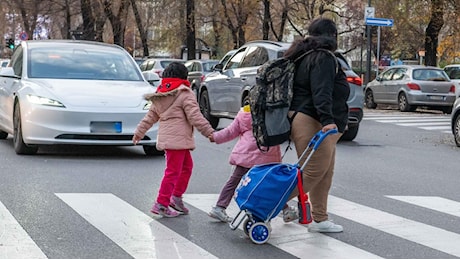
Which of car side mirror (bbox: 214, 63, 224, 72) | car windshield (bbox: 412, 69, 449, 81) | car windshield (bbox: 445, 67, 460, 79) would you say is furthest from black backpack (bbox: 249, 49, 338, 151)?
car windshield (bbox: 445, 67, 460, 79)

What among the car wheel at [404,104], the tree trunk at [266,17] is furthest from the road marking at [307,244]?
the tree trunk at [266,17]

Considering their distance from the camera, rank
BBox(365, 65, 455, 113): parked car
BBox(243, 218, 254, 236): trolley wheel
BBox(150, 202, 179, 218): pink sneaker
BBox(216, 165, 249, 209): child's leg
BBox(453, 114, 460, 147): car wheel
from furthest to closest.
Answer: BBox(365, 65, 455, 113): parked car → BBox(453, 114, 460, 147): car wheel → BBox(150, 202, 179, 218): pink sneaker → BBox(216, 165, 249, 209): child's leg → BBox(243, 218, 254, 236): trolley wheel

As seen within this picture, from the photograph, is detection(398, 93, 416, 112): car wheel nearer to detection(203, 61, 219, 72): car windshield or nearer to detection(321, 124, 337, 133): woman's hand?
detection(203, 61, 219, 72): car windshield

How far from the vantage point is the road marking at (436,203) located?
25.0ft

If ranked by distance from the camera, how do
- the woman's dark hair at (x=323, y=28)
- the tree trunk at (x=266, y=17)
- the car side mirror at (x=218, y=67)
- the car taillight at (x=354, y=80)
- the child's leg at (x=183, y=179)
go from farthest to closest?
the tree trunk at (x=266, y=17) < the car side mirror at (x=218, y=67) < the car taillight at (x=354, y=80) < the child's leg at (x=183, y=179) < the woman's dark hair at (x=323, y=28)

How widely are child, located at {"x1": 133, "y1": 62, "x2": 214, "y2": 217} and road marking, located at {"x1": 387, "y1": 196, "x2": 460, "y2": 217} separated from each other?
2.45 m

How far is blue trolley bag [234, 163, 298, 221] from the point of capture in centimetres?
584

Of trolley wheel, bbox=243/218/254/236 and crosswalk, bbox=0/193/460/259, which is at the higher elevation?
trolley wheel, bbox=243/218/254/236

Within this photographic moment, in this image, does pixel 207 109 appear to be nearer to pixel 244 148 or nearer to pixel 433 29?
pixel 244 148

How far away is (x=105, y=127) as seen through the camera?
10.3m

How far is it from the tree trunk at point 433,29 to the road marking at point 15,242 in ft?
87.0

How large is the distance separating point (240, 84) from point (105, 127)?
490 centimetres

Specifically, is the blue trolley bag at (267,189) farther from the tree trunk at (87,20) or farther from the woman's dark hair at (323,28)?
the tree trunk at (87,20)

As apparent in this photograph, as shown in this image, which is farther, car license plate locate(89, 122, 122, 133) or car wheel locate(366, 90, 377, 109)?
car wheel locate(366, 90, 377, 109)
